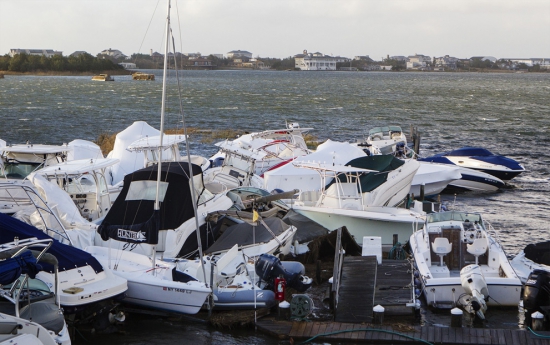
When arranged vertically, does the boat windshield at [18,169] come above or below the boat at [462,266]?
above

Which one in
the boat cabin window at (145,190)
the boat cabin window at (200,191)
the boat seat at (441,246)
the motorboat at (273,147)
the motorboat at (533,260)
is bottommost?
the motorboat at (533,260)

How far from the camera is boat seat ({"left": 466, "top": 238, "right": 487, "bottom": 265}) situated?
15.2m

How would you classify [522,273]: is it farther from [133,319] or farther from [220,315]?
[133,319]

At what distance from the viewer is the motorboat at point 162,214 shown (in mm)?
15086

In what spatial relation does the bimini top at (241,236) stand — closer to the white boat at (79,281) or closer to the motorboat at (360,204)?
the motorboat at (360,204)

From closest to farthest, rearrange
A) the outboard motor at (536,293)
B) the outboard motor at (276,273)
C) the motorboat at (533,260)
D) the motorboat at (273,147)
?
the outboard motor at (536,293) < the outboard motor at (276,273) < the motorboat at (533,260) < the motorboat at (273,147)

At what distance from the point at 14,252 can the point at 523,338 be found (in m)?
8.45

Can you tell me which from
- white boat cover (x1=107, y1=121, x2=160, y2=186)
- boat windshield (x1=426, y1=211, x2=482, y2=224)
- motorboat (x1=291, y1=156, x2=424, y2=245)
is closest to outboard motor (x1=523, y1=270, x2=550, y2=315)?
boat windshield (x1=426, y1=211, x2=482, y2=224)

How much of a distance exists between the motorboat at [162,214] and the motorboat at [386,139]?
16770 millimetres

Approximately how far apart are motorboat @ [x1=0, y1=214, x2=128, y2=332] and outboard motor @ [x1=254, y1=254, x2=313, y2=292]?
2759 millimetres

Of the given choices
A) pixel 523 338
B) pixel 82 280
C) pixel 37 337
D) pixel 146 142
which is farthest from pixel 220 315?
pixel 146 142

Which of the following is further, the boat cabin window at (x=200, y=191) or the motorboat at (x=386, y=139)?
the motorboat at (x=386, y=139)

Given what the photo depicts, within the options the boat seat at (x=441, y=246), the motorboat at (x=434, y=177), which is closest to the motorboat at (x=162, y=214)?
the boat seat at (x=441, y=246)

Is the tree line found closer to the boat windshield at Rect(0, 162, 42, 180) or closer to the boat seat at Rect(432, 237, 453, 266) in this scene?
the boat windshield at Rect(0, 162, 42, 180)
